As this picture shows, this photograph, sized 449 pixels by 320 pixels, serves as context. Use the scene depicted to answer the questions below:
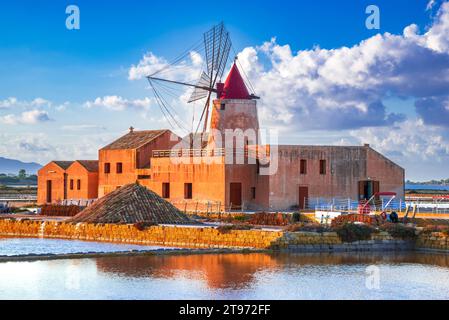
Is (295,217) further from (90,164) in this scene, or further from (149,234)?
(90,164)

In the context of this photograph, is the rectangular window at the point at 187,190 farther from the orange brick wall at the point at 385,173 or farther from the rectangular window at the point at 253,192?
the orange brick wall at the point at 385,173

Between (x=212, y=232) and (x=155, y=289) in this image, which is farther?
(x=212, y=232)

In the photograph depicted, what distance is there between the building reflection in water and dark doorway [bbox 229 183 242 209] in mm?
12614

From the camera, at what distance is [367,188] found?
34531mm

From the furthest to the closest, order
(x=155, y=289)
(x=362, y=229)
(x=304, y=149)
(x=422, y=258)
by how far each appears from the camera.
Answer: (x=304, y=149) < (x=362, y=229) < (x=422, y=258) < (x=155, y=289)

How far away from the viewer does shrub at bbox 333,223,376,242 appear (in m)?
22.6

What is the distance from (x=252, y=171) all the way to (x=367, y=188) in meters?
4.73

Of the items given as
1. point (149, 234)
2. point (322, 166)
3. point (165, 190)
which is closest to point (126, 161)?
point (165, 190)

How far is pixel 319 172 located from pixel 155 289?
1934cm

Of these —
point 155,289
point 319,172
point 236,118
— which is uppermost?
point 236,118

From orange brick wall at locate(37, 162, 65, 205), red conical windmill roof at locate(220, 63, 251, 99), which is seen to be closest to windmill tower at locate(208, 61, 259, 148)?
red conical windmill roof at locate(220, 63, 251, 99)

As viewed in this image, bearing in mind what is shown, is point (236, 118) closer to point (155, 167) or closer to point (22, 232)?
point (155, 167)

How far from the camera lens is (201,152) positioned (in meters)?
35.6

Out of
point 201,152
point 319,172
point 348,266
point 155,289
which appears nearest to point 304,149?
point 319,172
